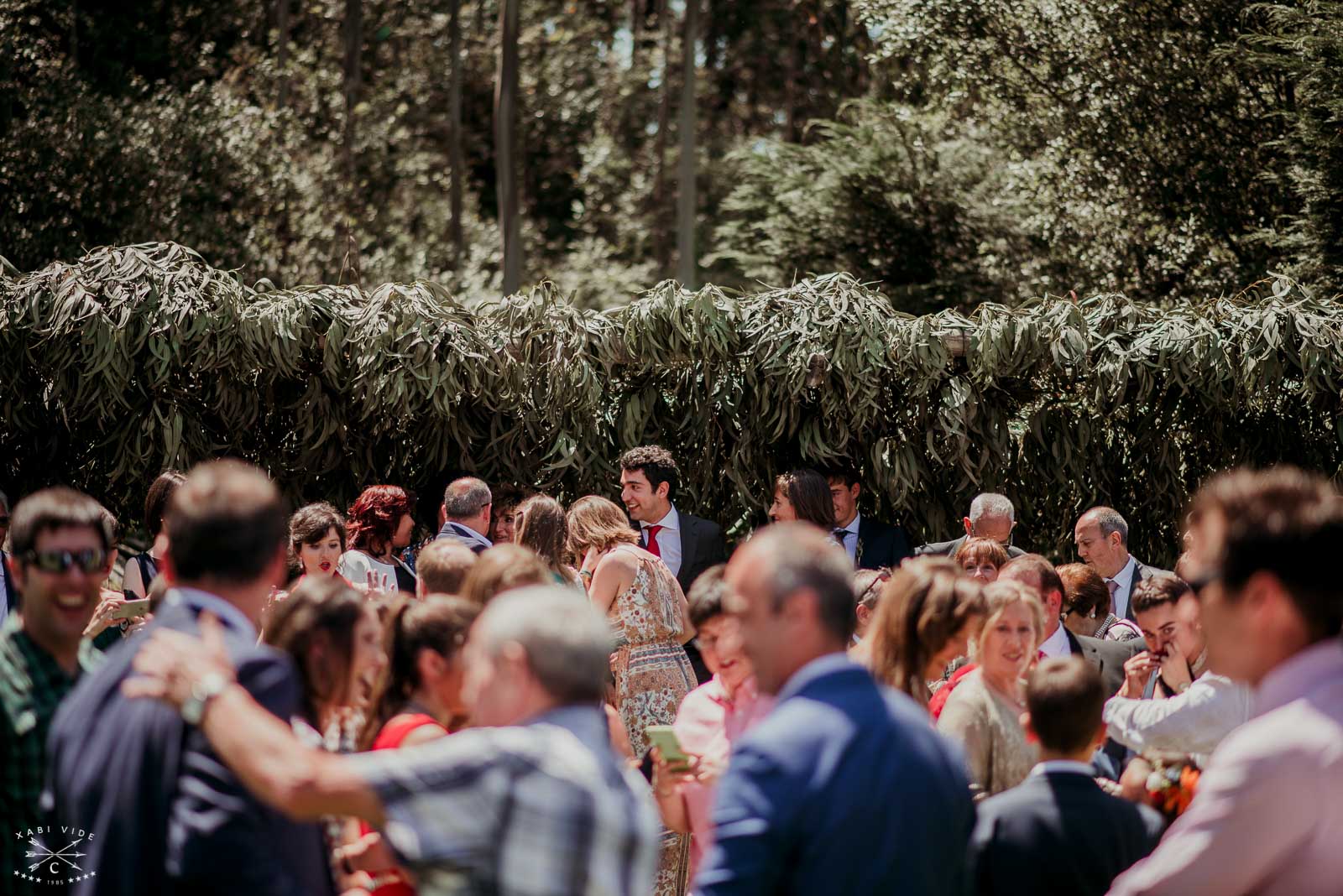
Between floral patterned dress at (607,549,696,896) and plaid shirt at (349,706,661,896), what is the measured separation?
334cm

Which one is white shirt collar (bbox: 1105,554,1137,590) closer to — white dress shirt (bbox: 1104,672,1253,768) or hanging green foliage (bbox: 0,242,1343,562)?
hanging green foliage (bbox: 0,242,1343,562)

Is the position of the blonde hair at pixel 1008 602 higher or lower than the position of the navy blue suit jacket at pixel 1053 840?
higher

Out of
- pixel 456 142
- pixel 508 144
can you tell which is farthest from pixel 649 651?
pixel 456 142

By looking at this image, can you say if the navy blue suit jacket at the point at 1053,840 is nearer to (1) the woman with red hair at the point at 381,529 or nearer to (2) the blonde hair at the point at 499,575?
(2) the blonde hair at the point at 499,575

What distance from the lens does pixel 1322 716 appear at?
7.29ft

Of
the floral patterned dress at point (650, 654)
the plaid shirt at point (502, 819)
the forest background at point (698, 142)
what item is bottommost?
the floral patterned dress at point (650, 654)

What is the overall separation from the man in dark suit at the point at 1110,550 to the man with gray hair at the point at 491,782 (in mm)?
5135

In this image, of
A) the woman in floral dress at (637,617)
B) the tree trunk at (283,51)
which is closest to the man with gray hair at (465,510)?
the woman in floral dress at (637,617)

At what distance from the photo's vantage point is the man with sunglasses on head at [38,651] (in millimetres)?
3029

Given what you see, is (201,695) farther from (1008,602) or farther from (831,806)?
(1008,602)

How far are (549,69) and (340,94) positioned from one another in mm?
4208

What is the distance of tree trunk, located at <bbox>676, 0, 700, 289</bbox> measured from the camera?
20484mm

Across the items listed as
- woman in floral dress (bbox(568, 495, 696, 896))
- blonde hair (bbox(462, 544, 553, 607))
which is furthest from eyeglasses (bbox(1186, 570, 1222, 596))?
woman in floral dress (bbox(568, 495, 696, 896))

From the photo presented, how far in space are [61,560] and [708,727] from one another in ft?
6.23
